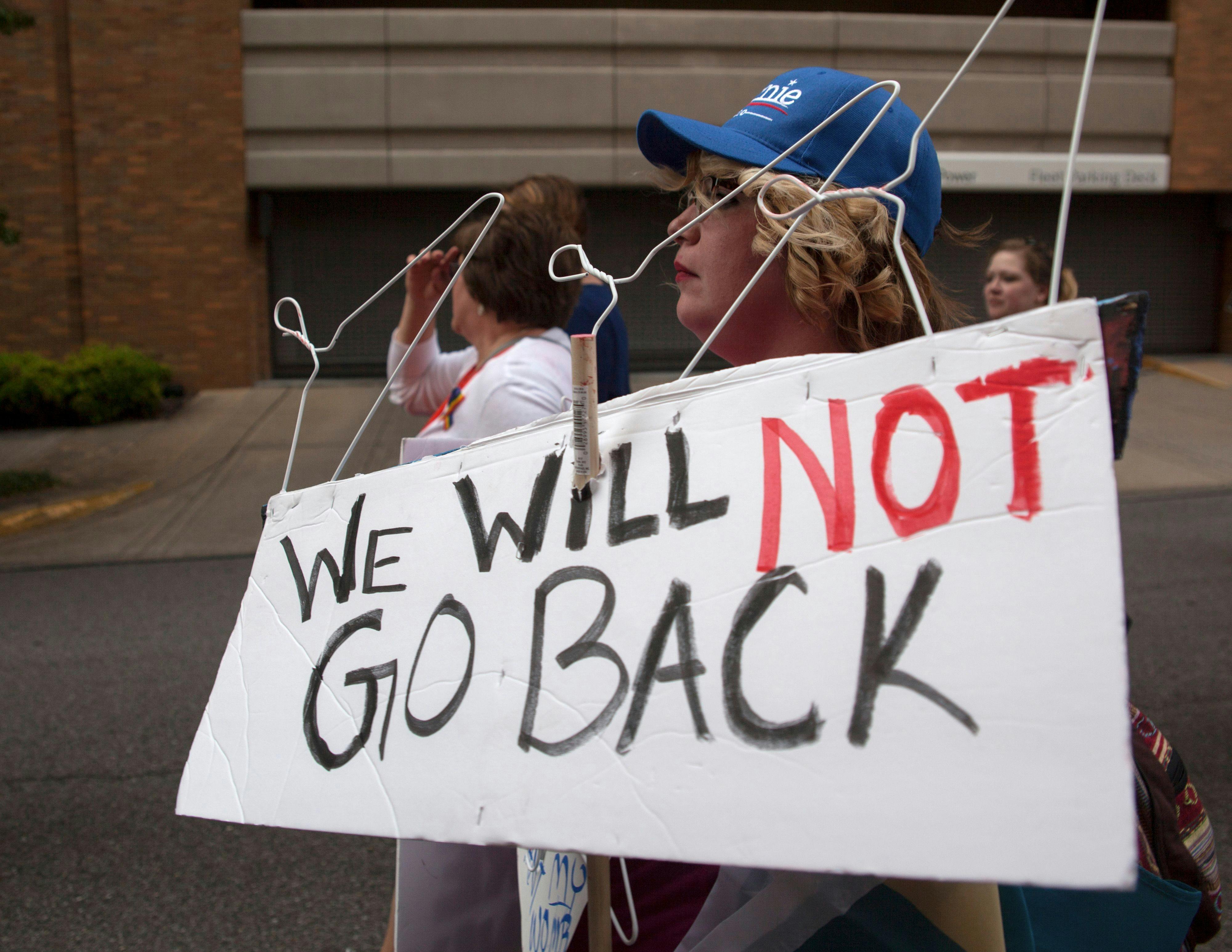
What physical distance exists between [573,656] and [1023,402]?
1.27 feet

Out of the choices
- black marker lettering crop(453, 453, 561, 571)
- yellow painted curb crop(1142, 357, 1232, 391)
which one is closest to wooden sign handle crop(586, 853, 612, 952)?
black marker lettering crop(453, 453, 561, 571)

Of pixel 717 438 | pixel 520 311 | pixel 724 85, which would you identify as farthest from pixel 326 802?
pixel 724 85

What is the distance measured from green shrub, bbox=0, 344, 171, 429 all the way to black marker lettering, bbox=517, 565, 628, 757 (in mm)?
12077

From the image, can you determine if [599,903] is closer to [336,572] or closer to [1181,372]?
[336,572]

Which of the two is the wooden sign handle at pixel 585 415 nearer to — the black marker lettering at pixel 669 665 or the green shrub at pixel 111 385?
the black marker lettering at pixel 669 665

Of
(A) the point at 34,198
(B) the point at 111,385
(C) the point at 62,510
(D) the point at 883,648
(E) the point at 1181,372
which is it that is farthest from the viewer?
(E) the point at 1181,372

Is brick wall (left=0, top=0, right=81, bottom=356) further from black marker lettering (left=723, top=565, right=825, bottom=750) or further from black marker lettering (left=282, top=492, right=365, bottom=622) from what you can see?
black marker lettering (left=723, top=565, right=825, bottom=750)

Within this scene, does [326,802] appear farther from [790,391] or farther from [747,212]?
[747,212]

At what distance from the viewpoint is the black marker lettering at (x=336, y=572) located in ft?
3.31

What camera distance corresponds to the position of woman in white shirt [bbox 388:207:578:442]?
2.39 metres

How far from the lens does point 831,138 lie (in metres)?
1.24

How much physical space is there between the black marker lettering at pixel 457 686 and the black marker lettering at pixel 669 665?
168 mm

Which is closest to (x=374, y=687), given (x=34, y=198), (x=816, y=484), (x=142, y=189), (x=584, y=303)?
(x=816, y=484)

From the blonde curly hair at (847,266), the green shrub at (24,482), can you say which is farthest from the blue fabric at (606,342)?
the green shrub at (24,482)
